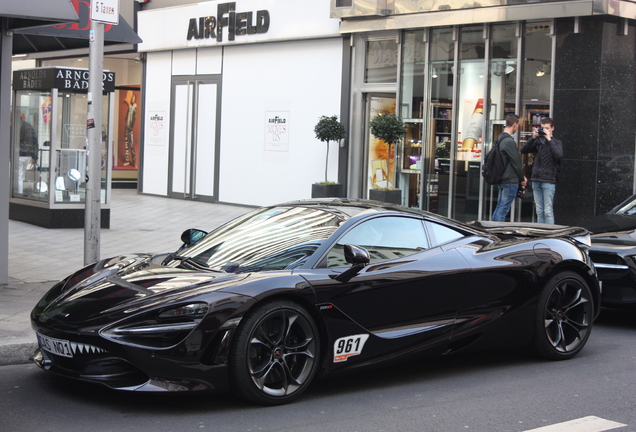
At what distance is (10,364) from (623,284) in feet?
17.6

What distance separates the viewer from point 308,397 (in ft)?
17.3

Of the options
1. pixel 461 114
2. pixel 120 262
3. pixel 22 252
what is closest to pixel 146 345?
pixel 120 262

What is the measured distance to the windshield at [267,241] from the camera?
5445 mm

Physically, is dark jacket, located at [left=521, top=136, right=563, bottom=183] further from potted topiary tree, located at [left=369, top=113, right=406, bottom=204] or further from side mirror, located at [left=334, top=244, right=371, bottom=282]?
side mirror, located at [left=334, top=244, right=371, bottom=282]

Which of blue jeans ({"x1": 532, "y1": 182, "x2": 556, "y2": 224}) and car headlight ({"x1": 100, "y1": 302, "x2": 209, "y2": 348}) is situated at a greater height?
blue jeans ({"x1": 532, "y1": 182, "x2": 556, "y2": 224})

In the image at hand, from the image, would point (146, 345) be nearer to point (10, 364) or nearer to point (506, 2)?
point (10, 364)

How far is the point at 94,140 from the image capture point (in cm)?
775

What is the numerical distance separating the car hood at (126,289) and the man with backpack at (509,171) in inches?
316

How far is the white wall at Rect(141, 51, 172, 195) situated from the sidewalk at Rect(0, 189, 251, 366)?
0.65 m

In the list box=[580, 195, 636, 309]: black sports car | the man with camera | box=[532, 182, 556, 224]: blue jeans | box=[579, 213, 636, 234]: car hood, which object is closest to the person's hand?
the man with camera

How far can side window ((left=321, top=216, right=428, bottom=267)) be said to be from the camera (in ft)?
18.3

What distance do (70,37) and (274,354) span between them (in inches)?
275

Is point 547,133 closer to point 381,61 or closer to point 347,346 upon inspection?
point 381,61

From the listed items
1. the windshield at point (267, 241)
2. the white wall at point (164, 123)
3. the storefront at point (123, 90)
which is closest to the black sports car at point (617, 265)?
the windshield at point (267, 241)
